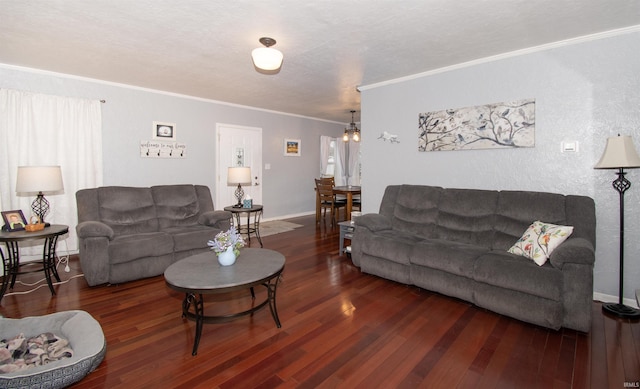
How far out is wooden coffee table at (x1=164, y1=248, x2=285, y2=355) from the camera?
2100mm

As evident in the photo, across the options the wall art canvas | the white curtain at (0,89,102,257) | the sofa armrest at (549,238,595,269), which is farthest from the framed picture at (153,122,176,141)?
the sofa armrest at (549,238,595,269)

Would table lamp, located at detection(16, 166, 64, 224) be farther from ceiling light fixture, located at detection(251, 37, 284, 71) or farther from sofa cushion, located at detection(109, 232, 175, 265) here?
ceiling light fixture, located at detection(251, 37, 284, 71)

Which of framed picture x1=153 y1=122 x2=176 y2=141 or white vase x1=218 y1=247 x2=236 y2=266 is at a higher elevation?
framed picture x1=153 y1=122 x2=176 y2=141

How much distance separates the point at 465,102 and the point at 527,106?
641mm

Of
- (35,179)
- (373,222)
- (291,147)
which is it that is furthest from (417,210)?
(291,147)

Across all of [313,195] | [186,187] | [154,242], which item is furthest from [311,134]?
[154,242]

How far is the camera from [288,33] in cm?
285

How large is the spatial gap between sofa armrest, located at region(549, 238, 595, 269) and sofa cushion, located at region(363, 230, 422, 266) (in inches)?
45.5

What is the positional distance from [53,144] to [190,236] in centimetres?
227

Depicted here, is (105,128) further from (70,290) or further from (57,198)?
(70,290)

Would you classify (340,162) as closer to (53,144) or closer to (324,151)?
(324,151)

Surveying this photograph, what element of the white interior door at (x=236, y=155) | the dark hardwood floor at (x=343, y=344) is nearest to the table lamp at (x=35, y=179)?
the dark hardwood floor at (x=343, y=344)

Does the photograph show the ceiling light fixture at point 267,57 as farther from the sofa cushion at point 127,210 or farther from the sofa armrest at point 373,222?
the sofa cushion at point 127,210

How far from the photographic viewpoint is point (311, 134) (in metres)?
7.66
